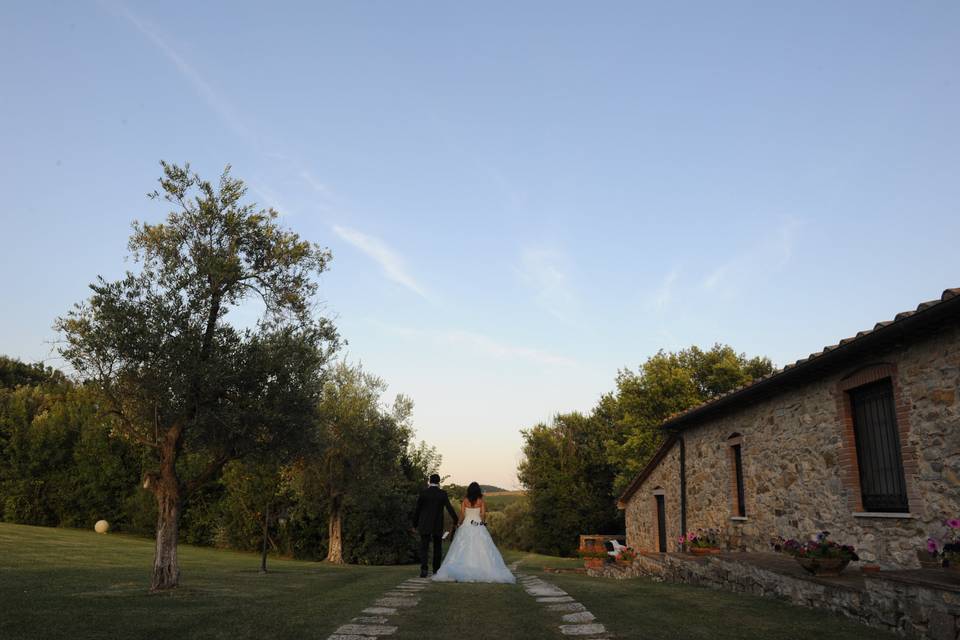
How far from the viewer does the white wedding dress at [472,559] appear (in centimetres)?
1168

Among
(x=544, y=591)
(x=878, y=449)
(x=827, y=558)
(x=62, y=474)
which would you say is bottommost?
(x=544, y=591)

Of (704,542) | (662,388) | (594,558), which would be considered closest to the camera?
(704,542)

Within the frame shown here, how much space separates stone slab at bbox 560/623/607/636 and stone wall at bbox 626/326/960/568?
16.8 feet

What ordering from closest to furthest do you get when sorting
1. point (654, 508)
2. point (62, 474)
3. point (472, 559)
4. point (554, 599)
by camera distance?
point (554, 599) → point (472, 559) → point (654, 508) → point (62, 474)

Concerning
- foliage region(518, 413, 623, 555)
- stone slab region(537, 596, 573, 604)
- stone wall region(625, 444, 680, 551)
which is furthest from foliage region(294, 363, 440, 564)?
stone slab region(537, 596, 573, 604)

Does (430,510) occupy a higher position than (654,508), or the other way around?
(430,510)

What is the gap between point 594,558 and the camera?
2209 centimetres

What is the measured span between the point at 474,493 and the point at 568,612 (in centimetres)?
523

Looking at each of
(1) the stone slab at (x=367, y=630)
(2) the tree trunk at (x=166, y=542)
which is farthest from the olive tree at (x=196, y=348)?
(1) the stone slab at (x=367, y=630)

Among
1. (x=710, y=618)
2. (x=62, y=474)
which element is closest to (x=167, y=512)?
(x=710, y=618)

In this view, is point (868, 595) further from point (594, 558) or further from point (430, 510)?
point (594, 558)

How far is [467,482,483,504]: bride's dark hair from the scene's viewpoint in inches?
486

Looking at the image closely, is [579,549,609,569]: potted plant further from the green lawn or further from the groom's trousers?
the green lawn

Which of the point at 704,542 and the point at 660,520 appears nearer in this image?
the point at 704,542
